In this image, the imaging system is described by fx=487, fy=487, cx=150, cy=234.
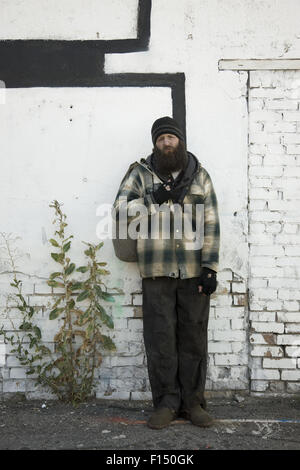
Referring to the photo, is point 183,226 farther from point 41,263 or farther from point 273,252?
point 41,263

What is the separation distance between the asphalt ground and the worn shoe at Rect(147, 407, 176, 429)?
0.03m

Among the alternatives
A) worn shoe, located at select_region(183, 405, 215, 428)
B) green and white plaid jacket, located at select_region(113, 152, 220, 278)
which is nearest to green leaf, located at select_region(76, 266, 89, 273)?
green and white plaid jacket, located at select_region(113, 152, 220, 278)

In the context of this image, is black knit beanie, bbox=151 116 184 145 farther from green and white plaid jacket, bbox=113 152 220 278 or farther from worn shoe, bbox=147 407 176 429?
worn shoe, bbox=147 407 176 429

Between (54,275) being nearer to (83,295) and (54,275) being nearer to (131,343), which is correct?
(83,295)

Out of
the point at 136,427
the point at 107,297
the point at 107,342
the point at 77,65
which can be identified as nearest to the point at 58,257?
the point at 107,297

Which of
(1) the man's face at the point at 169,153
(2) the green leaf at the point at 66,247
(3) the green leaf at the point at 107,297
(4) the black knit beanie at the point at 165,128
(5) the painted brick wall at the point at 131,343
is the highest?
(4) the black knit beanie at the point at 165,128

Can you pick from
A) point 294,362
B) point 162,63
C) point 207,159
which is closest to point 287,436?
point 294,362

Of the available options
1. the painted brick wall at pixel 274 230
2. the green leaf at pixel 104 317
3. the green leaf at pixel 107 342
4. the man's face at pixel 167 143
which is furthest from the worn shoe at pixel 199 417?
the man's face at pixel 167 143

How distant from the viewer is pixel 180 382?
3.55 m

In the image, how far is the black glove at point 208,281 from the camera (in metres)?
3.41

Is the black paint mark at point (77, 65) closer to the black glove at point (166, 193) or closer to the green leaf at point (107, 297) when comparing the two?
the black glove at point (166, 193)
